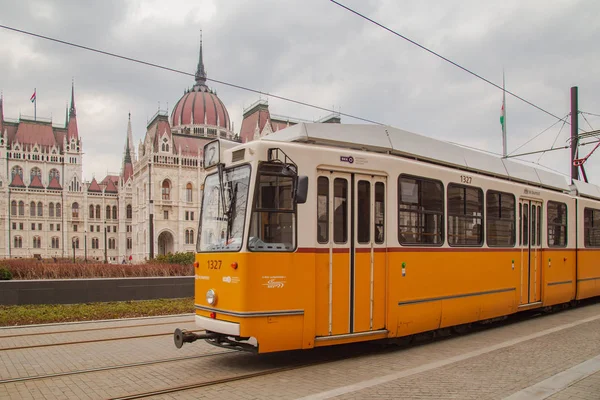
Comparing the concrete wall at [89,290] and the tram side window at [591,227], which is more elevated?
the tram side window at [591,227]

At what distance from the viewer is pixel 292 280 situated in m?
7.27

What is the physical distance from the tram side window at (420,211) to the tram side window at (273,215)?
7.29 feet

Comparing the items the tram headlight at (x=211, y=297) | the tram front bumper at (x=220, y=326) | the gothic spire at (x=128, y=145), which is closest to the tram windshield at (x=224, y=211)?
the tram headlight at (x=211, y=297)

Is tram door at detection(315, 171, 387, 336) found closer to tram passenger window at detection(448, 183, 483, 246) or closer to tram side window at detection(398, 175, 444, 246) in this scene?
tram side window at detection(398, 175, 444, 246)

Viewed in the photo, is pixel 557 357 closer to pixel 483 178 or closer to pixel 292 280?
pixel 483 178

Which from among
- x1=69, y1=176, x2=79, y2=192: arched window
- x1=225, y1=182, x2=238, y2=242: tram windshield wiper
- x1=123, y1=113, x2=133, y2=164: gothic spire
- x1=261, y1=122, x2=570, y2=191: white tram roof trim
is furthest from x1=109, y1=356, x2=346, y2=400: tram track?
x1=123, y1=113, x2=133, y2=164: gothic spire

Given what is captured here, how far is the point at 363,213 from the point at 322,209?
818 millimetres

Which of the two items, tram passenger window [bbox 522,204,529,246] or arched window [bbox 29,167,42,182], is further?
arched window [bbox 29,167,42,182]

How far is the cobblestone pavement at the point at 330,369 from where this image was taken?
20.8 feet

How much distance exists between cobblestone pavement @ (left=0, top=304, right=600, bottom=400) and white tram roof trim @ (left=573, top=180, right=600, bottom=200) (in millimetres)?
5626

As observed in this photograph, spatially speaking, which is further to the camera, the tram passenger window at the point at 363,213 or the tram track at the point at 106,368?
the tram passenger window at the point at 363,213

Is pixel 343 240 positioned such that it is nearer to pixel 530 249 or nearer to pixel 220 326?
pixel 220 326

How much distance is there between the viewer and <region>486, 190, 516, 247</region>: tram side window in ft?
35.2

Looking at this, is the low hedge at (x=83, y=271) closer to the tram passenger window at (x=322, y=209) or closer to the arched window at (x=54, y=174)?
the tram passenger window at (x=322, y=209)
